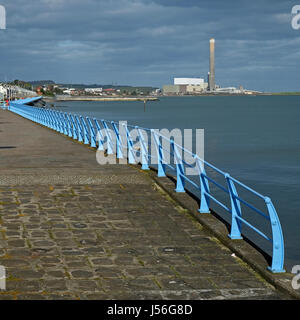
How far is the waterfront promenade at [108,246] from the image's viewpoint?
231 inches

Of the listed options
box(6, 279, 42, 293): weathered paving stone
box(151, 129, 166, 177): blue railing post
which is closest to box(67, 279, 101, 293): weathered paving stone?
box(6, 279, 42, 293): weathered paving stone

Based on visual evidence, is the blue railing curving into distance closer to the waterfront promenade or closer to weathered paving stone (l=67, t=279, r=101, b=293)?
the waterfront promenade

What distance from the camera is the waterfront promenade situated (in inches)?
231

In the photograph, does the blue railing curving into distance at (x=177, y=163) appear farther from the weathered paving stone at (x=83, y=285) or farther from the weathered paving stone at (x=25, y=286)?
the weathered paving stone at (x=25, y=286)

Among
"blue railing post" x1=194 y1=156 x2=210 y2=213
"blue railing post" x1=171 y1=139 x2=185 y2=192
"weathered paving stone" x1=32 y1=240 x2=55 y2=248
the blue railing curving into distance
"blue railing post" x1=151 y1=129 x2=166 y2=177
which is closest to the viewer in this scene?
the blue railing curving into distance

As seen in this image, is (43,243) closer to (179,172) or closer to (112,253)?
(112,253)

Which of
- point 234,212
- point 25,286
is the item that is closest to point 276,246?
point 234,212

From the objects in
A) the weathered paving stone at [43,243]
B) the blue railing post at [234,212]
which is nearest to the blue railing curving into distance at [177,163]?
the blue railing post at [234,212]

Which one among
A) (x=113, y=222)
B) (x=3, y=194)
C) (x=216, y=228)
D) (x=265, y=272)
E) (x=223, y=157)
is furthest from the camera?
(x=223, y=157)

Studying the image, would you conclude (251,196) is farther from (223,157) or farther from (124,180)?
(223,157)

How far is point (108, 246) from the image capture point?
24.3ft

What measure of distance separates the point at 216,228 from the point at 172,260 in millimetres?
1525
